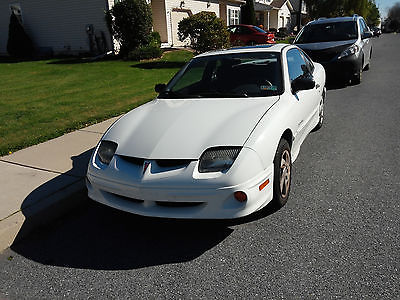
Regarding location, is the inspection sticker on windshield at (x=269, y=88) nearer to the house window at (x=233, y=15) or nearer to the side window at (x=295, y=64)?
the side window at (x=295, y=64)

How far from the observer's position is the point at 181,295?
251 cm

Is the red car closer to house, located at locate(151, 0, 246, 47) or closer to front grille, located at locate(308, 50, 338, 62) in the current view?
house, located at locate(151, 0, 246, 47)

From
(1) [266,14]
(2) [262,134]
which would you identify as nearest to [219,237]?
(2) [262,134]

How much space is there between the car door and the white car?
26 mm

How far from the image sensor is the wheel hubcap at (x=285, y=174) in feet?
11.3

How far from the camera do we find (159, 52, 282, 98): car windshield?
4074 mm

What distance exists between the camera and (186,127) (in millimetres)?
3311

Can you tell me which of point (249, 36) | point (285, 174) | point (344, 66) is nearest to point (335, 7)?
point (249, 36)

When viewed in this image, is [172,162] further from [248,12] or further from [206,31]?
[248,12]

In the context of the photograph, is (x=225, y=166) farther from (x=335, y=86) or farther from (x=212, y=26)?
(x=212, y=26)

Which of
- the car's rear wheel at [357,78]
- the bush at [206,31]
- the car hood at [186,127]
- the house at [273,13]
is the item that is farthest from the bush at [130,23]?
the house at [273,13]

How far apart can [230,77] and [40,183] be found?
8.23 feet

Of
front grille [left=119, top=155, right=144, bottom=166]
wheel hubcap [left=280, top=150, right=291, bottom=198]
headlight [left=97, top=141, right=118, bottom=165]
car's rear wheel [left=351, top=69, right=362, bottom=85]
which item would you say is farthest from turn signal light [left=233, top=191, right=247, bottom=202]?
car's rear wheel [left=351, top=69, right=362, bottom=85]

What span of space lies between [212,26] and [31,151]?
11.3 meters
